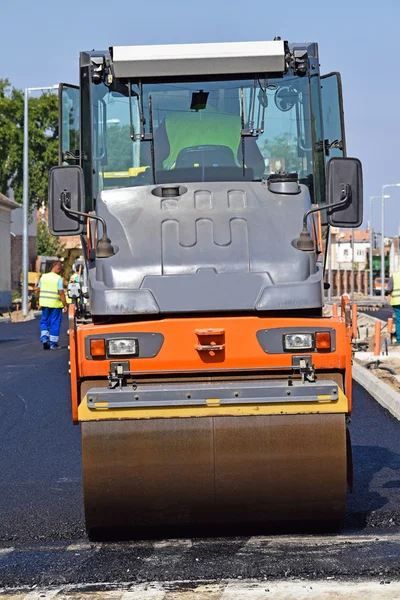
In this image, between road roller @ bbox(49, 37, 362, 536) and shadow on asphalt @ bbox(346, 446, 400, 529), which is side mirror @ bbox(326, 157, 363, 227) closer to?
road roller @ bbox(49, 37, 362, 536)

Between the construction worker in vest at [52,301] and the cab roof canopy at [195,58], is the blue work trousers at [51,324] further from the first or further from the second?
the cab roof canopy at [195,58]

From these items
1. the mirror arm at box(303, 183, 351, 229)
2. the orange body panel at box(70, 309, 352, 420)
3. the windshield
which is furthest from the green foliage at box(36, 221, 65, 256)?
the orange body panel at box(70, 309, 352, 420)

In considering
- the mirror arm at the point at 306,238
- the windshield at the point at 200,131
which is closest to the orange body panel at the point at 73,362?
the mirror arm at the point at 306,238

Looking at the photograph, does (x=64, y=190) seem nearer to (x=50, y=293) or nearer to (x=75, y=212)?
(x=75, y=212)

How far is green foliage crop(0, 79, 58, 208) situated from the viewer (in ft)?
206

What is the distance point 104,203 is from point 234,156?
942 mm

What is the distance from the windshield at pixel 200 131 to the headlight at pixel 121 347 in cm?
156

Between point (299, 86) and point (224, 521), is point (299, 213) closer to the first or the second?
point (299, 86)

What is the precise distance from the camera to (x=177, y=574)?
552 cm

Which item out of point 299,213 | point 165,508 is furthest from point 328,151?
point 165,508

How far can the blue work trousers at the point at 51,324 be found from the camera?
852 inches

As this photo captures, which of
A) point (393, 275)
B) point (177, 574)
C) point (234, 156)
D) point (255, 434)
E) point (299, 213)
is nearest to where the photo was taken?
point (177, 574)

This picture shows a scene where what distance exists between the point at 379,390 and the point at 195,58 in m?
7.12

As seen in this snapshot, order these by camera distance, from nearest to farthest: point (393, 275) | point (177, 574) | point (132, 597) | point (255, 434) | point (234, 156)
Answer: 1. point (132, 597)
2. point (177, 574)
3. point (255, 434)
4. point (234, 156)
5. point (393, 275)
